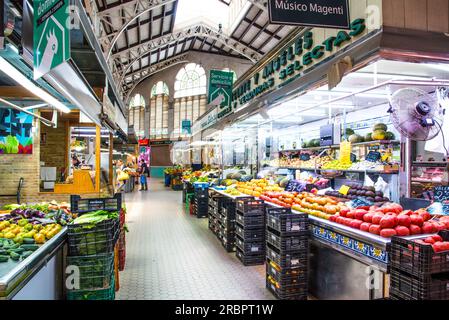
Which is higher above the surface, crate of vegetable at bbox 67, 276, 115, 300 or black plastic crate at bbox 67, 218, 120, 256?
black plastic crate at bbox 67, 218, 120, 256

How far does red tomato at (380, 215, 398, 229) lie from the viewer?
2961mm

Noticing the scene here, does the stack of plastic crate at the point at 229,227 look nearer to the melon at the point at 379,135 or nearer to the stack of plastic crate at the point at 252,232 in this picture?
the stack of plastic crate at the point at 252,232

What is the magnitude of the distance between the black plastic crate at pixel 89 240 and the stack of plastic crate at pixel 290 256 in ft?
6.29

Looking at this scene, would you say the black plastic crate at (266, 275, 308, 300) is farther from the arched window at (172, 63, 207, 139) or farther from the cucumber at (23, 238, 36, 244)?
the arched window at (172, 63, 207, 139)

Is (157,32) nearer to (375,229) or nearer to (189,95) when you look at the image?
(189,95)

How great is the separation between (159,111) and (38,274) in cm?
2910

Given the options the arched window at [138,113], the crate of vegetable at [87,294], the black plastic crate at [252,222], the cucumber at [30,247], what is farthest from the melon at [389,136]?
the arched window at [138,113]

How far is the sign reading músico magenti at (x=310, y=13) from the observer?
111 inches

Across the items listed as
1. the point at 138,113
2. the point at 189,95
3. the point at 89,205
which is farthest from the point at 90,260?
the point at 138,113

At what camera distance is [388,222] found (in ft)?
9.71

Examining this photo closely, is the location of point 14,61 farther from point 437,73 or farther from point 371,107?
point 371,107

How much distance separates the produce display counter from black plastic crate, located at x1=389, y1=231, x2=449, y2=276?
275 cm

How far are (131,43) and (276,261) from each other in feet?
59.0

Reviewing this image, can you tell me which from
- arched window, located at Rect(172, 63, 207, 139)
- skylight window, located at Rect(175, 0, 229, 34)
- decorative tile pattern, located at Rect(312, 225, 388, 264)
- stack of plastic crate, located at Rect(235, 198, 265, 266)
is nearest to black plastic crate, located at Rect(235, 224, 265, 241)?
stack of plastic crate, located at Rect(235, 198, 265, 266)
